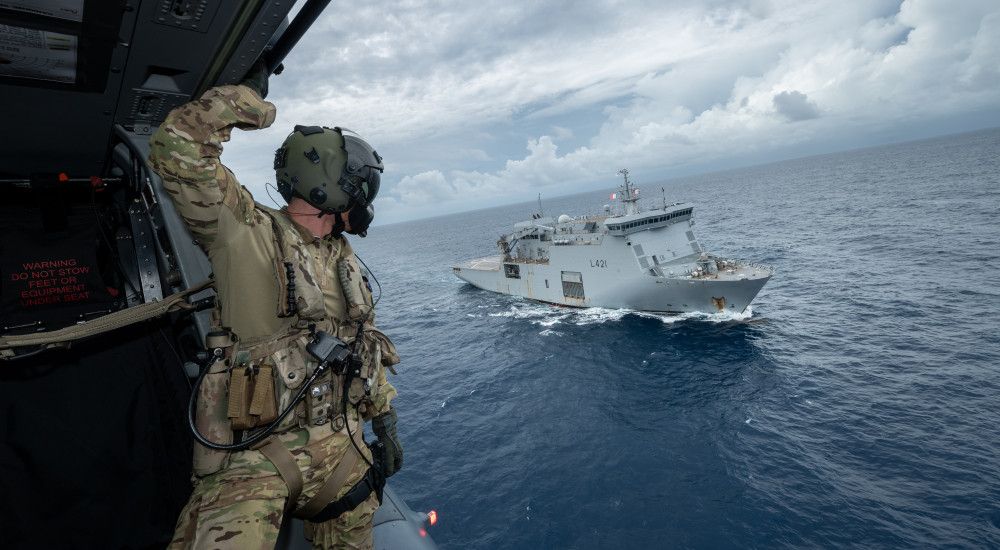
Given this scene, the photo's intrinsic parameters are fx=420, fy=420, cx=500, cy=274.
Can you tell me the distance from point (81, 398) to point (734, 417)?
2262 centimetres

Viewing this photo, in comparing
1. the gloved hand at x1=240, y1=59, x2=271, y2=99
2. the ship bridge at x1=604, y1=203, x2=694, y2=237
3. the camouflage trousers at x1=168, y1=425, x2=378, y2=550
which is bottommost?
the ship bridge at x1=604, y1=203, x2=694, y2=237

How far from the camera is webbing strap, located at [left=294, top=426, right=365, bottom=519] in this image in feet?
11.4

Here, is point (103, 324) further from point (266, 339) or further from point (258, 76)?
point (258, 76)

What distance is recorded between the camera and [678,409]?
21.2 m

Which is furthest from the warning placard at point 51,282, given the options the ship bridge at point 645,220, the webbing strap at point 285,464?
the ship bridge at point 645,220

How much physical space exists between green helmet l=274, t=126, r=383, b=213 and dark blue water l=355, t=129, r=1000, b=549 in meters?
14.7

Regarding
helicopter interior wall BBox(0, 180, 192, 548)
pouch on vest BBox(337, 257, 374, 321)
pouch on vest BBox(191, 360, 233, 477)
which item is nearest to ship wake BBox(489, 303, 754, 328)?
helicopter interior wall BBox(0, 180, 192, 548)

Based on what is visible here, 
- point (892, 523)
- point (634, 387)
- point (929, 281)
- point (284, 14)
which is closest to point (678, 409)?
point (634, 387)

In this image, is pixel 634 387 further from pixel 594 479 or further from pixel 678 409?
pixel 594 479

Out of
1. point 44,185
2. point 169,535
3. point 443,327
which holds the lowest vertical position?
point 443,327

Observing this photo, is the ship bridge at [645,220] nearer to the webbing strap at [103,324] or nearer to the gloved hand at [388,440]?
the gloved hand at [388,440]

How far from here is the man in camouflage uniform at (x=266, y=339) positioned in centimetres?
271

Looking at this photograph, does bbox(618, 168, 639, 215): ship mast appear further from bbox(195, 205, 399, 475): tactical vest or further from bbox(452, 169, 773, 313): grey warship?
bbox(195, 205, 399, 475): tactical vest

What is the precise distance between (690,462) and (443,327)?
26045 millimetres
